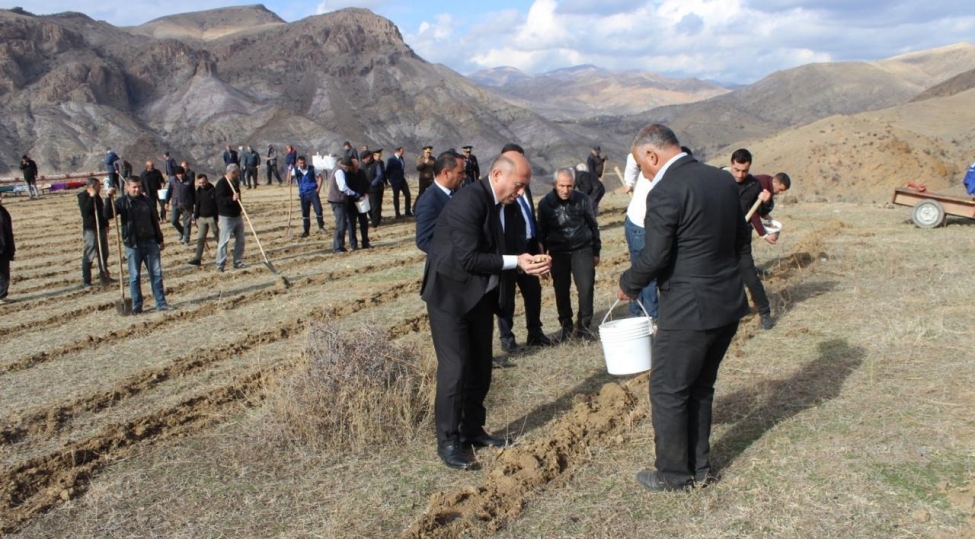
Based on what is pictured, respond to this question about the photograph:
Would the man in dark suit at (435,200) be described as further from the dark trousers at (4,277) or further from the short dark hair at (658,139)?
the dark trousers at (4,277)

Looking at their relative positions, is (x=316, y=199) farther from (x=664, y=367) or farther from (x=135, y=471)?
(x=664, y=367)

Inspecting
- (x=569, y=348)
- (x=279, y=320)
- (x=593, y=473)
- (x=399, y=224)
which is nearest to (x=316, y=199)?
(x=399, y=224)

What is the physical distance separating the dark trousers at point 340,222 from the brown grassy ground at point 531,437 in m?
4.36

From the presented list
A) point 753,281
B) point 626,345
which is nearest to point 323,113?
point 753,281

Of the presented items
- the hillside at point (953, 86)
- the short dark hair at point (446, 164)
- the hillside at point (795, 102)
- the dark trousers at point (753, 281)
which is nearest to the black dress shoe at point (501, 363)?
the short dark hair at point (446, 164)

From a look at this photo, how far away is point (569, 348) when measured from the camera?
7.38m

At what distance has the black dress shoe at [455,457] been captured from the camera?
4.92 m

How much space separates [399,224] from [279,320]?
29.6 ft

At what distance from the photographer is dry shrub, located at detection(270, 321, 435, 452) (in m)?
5.33

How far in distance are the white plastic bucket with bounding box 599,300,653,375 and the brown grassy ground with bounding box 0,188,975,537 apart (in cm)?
41

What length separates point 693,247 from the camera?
4.06 meters

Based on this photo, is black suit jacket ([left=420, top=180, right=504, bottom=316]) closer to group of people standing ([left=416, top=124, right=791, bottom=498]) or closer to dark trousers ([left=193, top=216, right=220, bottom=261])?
group of people standing ([left=416, top=124, right=791, bottom=498])

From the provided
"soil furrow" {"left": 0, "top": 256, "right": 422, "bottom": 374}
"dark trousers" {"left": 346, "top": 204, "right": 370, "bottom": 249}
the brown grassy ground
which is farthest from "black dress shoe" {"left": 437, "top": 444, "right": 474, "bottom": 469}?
"dark trousers" {"left": 346, "top": 204, "right": 370, "bottom": 249}

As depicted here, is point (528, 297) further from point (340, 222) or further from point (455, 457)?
point (340, 222)
